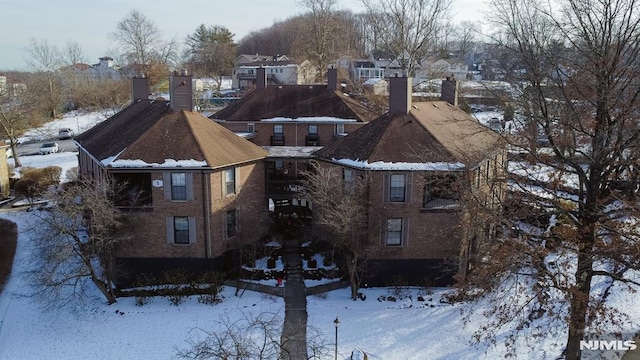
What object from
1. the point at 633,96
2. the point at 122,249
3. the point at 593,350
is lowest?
the point at 593,350

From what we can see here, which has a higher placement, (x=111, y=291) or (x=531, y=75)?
(x=531, y=75)

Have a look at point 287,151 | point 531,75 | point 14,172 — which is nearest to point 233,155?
point 287,151

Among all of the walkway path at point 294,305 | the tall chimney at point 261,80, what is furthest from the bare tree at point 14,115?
the walkway path at point 294,305

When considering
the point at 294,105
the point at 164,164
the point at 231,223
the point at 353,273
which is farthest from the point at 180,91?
Answer: the point at 294,105

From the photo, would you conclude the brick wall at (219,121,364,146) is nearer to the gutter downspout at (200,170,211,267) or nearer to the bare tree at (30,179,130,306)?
the gutter downspout at (200,170,211,267)

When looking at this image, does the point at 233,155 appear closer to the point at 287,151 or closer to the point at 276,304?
the point at 287,151

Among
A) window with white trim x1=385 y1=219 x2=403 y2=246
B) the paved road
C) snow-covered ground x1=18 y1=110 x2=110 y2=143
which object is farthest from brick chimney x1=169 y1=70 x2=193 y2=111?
snow-covered ground x1=18 y1=110 x2=110 y2=143
